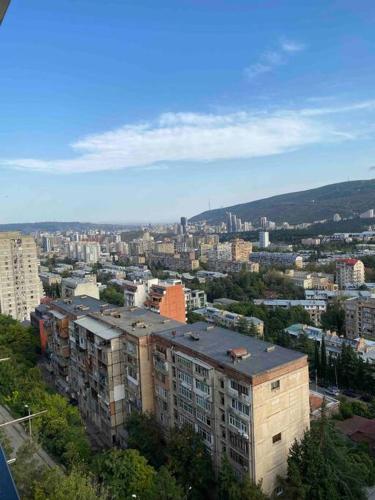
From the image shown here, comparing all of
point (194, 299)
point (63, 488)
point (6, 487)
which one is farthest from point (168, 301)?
point (6, 487)

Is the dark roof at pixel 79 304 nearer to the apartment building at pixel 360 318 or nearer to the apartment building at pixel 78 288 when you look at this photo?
the apartment building at pixel 78 288

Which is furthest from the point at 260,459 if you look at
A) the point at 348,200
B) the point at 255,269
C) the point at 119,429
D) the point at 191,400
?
the point at 348,200

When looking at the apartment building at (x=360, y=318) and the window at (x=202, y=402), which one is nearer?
the window at (x=202, y=402)

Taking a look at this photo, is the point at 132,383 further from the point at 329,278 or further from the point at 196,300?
the point at 329,278

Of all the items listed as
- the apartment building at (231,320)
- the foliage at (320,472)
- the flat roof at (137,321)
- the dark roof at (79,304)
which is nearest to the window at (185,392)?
the flat roof at (137,321)

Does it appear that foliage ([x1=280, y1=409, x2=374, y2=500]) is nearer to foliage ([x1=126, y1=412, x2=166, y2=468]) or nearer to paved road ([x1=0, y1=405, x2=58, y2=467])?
foliage ([x1=126, y1=412, x2=166, y2=468])
